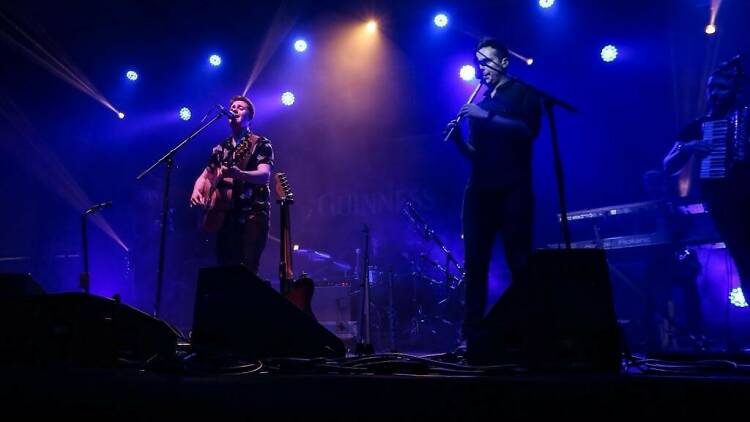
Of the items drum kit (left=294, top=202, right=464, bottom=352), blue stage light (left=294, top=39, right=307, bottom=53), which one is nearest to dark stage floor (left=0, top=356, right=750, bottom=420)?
drum kit (left=294, top=202, right=464, bottom=352)

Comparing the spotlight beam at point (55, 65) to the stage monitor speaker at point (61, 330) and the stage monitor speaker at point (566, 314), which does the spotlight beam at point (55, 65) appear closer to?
the stage monitor speaker at point (61, 330)

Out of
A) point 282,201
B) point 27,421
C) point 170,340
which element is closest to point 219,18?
point 282,201

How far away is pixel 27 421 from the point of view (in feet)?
5.47

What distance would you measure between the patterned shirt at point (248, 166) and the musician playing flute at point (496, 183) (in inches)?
66.4

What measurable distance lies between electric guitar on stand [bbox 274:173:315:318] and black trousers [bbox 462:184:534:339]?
1369 millimetres

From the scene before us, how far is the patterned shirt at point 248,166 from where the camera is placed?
4340 mm

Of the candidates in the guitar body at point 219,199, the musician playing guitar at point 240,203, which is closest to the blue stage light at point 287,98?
the musician playing guitar at point 240,203

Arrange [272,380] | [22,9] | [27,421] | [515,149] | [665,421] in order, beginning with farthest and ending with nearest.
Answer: [22,9] < [515,149] < [27,421] < [272,380] < [665,421]

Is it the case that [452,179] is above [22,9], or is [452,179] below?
below

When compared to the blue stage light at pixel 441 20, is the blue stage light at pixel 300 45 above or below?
above

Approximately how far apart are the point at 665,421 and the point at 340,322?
6290 millimetres

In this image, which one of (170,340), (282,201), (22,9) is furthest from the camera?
(22,9)

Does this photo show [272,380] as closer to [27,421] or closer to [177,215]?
[27,421]

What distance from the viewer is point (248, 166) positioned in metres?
4.54
